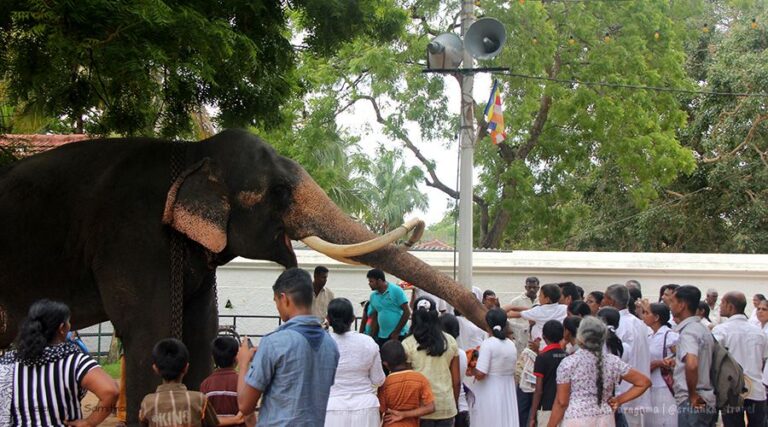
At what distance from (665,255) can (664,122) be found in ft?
19.5

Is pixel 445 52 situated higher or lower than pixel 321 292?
higher

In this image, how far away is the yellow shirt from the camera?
720cm

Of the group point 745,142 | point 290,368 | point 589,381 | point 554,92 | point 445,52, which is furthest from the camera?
point 745,142

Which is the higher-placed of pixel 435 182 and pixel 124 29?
pixel 435 182

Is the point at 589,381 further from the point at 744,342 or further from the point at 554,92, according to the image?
the point at 554,92

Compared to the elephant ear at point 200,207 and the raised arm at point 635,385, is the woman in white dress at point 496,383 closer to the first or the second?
the raised arm at point 635,385

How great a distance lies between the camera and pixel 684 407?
7824mm

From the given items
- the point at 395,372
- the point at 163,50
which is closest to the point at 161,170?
the point at 163,50

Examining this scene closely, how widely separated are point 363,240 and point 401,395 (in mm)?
1177

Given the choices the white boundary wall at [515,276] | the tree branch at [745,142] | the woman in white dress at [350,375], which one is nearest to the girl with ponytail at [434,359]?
the woman in white dress at [350,375]

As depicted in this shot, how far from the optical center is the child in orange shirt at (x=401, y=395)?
261 inches

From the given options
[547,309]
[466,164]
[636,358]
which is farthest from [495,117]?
[636,358]

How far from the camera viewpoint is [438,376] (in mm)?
7219

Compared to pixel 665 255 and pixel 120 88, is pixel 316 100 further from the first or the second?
pixel 120 88
